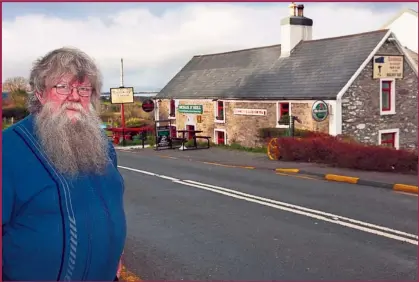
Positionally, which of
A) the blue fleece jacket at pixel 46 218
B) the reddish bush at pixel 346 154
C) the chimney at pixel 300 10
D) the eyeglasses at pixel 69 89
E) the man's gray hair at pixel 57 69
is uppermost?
the chimney at pixel 300 10

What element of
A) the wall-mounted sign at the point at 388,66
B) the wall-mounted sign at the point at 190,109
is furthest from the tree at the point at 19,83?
the wall-mounted sign at the point at 190,109

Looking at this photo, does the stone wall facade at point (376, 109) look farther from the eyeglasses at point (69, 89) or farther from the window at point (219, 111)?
the eyeglasses at point (69, 89)

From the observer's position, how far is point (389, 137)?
79.6ft

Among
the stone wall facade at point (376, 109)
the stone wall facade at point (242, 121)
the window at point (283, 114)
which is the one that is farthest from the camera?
the window at point (283, 114)

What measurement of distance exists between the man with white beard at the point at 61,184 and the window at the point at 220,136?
84.9 feet

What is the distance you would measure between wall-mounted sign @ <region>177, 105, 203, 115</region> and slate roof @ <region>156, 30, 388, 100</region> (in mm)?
628

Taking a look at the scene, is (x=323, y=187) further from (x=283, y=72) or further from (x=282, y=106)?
(x=283, y=72)

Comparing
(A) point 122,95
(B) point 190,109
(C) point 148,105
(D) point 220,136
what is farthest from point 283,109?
(A) point 122,95

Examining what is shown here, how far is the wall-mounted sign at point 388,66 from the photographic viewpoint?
2300 centimetres

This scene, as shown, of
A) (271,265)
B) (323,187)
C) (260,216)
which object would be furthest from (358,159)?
(271,265)

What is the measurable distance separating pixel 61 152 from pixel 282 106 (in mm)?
22473

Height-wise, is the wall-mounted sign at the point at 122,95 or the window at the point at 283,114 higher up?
the wall-mounted sign at the point at 122,95

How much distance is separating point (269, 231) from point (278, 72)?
19369 millimetres

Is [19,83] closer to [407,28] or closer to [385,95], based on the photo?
[385,95]
